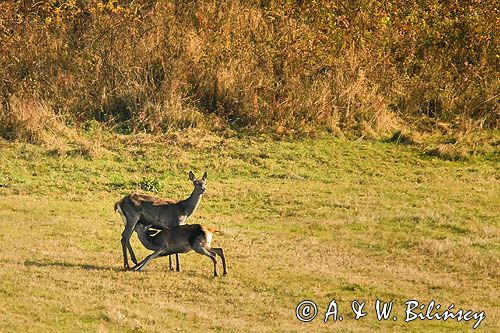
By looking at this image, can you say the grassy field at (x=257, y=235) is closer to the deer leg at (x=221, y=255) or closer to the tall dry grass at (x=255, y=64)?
the deer leg at (x=221, y=255)

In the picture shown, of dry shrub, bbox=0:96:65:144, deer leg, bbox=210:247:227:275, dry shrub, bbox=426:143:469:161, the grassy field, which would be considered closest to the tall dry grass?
dry shrub, bbox=0:96:65:144

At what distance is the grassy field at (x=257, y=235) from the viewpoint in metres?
12.2

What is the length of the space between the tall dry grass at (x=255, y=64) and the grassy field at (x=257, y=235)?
1189mm

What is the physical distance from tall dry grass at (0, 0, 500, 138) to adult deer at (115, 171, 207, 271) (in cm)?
682

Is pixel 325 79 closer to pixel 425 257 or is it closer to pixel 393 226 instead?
pixel 393 226

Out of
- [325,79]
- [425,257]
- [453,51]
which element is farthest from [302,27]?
[425,257]

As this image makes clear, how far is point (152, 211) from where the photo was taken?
14578mm

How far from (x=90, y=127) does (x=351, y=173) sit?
515 centimetres

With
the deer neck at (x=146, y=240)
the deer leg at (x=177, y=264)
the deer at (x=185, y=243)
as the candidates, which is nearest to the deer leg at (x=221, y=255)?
the deer at (x=185, y=243)

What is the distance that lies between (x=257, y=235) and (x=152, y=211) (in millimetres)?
2076

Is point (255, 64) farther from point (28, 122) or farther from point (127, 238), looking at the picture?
point (127, 238)

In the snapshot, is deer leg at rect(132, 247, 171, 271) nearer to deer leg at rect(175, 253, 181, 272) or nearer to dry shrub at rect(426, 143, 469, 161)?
deer leg at rect(175, 253, 181, 272)

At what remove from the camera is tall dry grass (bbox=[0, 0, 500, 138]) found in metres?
22.2

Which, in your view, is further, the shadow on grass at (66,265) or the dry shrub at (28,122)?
the dry shrub at (28,122)
